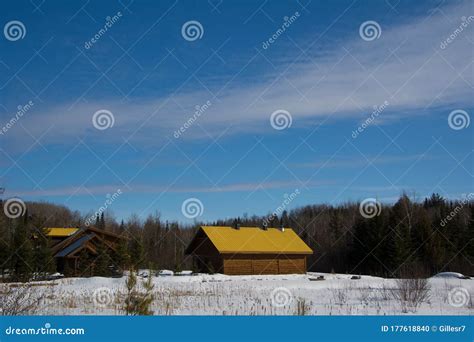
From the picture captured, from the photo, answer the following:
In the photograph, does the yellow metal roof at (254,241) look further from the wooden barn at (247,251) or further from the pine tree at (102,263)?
the pine tree at (102,263)

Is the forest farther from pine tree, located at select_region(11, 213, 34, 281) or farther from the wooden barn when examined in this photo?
the wooden barn

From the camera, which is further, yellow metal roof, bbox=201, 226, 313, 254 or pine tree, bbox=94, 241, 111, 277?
yellow metal roof, bbox=201, 226, 313, 254

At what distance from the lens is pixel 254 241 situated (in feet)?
128

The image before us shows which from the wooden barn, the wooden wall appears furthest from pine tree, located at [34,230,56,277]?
the wooden wall

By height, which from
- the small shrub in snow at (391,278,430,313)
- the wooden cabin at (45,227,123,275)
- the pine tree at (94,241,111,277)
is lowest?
the small shrub in snow at (391,278,430,313)

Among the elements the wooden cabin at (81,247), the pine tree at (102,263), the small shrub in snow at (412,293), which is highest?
the wooden cabin at (81,247)

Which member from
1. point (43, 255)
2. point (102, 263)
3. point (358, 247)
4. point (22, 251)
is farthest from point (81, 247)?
point (358, 247)

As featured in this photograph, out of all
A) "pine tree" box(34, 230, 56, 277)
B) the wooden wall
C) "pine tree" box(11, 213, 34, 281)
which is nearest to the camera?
"pine tree" box(11, 213, 34, 281)

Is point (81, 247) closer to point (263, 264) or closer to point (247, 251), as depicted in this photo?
point (247, 251)

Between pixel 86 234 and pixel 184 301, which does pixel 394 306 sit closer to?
pixel 184 301

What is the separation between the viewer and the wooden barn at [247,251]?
3653 centimetres

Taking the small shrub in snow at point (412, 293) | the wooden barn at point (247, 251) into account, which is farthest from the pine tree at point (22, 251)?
the small shrub in snow at point (412, 293)

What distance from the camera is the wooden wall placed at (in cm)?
3641

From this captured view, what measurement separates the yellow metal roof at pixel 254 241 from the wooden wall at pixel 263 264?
0.53 meters
